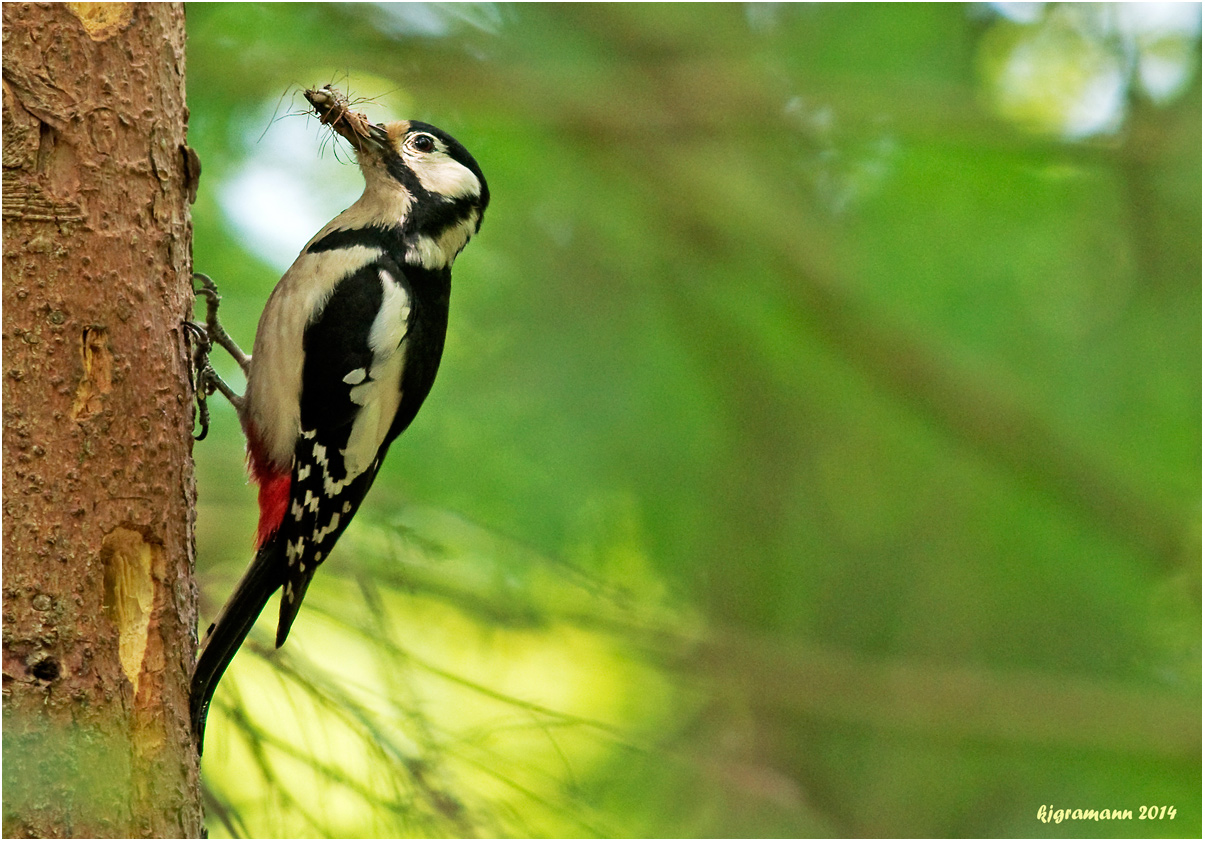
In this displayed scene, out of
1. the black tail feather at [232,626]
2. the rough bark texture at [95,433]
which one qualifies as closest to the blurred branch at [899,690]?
the black tail feather at [232,626]

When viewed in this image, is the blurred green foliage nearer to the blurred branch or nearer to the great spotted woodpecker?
the blurred branch

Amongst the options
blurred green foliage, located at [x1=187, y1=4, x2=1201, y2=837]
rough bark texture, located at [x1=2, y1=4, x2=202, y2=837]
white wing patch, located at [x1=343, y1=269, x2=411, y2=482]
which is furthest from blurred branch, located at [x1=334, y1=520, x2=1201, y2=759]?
rough bark texture, located at [x1=2, y1=4, x2=202, y2=837]

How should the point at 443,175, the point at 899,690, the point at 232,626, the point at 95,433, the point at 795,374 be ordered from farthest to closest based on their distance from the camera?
the point at 795,374 → the point at 899,690 → the point at 443,175 → the point at 232,626 → the point at 95,433

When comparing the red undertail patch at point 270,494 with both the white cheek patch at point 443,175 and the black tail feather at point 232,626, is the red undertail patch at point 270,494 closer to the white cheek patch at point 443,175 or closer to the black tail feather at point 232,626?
the black tail feather at point 232,626

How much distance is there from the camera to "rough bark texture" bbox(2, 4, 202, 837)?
7.22 feet

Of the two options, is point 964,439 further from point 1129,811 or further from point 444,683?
point 444,683

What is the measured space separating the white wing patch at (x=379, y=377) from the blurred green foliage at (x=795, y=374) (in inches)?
20.3

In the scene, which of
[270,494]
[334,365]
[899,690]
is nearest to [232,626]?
[270,494]

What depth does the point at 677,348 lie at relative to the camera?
199 inches

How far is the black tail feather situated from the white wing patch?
1.08 feet

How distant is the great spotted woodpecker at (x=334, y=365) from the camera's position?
10.2ft

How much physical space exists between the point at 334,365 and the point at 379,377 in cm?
12

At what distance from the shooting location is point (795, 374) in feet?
17.2

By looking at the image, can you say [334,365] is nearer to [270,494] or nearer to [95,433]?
[270,494]
